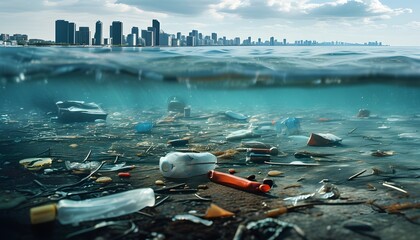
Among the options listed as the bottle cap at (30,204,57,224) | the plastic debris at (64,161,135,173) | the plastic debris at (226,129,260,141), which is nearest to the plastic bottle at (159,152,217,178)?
the plastic debris at (64,161,135,173)

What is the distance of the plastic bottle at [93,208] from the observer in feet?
14.9

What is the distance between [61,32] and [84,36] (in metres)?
1.07

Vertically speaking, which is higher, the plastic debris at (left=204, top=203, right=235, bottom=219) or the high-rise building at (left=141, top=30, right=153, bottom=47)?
the high-rise building at (left=141, top=30, right=153, bottom=47)

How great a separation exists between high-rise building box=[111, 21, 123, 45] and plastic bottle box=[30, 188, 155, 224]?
11311mm

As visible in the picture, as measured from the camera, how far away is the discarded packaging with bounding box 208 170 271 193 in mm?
5824

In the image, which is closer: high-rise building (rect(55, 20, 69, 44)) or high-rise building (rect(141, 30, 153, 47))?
high-rise building (rect(55, 20, 69, 44))

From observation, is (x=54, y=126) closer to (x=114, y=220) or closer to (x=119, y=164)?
(x=119, y=164)

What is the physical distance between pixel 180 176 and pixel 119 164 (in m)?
2.21

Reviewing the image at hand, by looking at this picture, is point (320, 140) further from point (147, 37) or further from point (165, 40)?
point (147, 37)

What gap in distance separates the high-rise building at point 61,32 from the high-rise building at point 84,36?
558 mm

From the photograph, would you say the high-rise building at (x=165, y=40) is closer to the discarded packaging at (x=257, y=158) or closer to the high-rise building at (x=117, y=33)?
the high-rise building at (x=117, y=33)

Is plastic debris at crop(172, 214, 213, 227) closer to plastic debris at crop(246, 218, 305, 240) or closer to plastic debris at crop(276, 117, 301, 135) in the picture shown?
plastic debris at crop(246, 218, 305, 240)

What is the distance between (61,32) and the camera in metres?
15.5

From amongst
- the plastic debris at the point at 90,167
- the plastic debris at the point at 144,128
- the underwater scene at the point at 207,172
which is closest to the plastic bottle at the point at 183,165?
the underwater scene at the point at 207,172
